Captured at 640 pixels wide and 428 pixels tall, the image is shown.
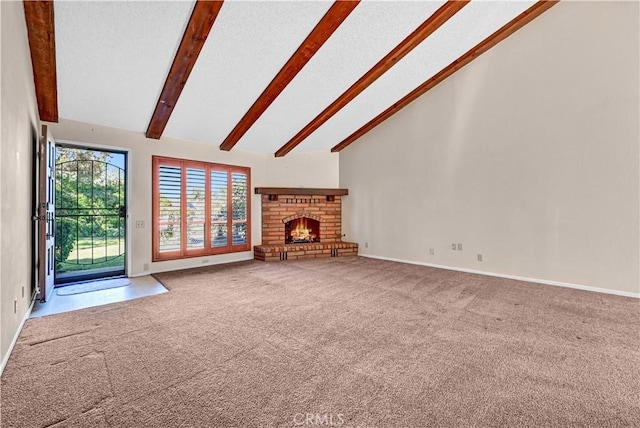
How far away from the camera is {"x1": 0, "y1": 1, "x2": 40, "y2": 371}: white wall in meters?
1.94

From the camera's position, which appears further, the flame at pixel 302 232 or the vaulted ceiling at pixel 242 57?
the flame at pixel 302 232

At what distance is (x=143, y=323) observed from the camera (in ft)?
8.85

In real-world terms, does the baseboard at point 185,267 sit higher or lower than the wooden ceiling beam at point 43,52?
lower

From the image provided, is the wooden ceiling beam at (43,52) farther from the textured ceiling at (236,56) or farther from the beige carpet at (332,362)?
the beige carpet at (332,362)

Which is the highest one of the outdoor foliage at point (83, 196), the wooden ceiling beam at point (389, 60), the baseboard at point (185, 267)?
the wooden ceiling beam at point (389, 60)

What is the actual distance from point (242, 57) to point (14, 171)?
A: 8.32 feet

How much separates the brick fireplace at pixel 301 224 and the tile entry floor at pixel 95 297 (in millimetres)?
2313

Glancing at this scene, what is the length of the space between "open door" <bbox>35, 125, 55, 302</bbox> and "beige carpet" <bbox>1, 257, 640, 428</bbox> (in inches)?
27.9

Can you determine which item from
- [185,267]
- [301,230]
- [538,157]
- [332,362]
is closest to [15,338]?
[332,362]

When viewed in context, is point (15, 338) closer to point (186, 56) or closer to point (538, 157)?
point (186, 56)

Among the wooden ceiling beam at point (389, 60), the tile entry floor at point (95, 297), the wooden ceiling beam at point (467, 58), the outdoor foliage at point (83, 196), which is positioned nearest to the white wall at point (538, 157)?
the wooden ceiling beam at point (467, 58)

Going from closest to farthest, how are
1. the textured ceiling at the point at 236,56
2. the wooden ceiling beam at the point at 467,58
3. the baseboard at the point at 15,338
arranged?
the baseboard at the point at 15,338, the textured ceiling at the point at 236,56, the wooden ceiling beam at the point at 467,58

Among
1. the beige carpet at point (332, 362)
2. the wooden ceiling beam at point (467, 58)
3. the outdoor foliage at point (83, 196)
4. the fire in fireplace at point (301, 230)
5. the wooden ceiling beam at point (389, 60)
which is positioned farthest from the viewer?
the fire in fireplace at point (301, 230)

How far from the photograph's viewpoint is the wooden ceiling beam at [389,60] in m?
3.54
